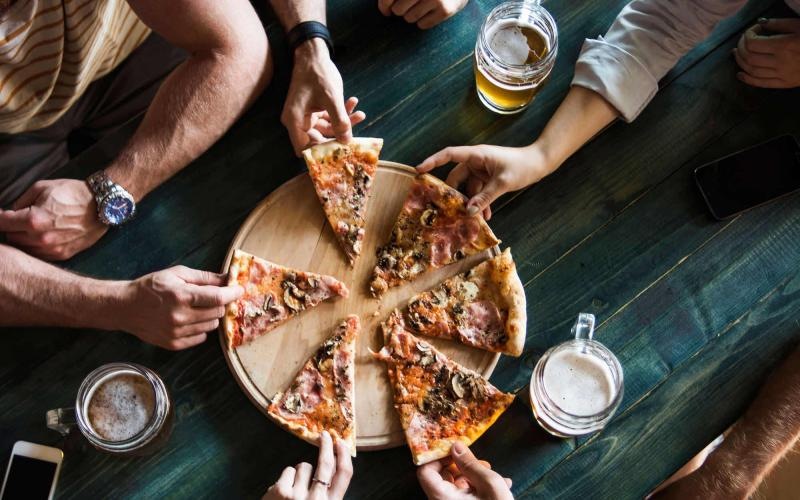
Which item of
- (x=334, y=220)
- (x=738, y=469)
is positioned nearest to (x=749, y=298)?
(x=738, y=469)

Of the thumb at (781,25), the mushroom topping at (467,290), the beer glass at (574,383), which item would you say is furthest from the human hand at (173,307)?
the thumb at (781,25)

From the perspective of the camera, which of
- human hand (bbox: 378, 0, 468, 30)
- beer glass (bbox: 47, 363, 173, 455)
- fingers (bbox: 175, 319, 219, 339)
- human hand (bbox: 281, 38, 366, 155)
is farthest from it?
human hand (bbox: 378, 0, 468, 30)

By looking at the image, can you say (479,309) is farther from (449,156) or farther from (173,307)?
(173,307)

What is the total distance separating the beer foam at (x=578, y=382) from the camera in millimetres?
1994

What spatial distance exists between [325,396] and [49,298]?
0.84m

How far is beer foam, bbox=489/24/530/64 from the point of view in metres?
2.13

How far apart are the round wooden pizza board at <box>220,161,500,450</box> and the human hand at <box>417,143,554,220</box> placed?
0.13 meters

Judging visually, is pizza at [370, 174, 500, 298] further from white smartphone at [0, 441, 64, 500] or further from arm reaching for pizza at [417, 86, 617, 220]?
white smartphone at [0, 441, 64, 500]

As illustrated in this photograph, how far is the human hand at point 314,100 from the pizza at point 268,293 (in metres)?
0.38

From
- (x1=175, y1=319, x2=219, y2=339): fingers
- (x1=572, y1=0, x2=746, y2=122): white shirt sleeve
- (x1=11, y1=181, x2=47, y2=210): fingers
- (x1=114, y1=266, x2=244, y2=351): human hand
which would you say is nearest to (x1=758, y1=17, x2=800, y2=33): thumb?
(x1=572, y1=0, x2=746, y2=122): white shirt sleeve

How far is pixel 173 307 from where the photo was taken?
6.51ft

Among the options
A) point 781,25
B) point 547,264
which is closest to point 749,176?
point 781,25

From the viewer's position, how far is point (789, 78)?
7.22 ft

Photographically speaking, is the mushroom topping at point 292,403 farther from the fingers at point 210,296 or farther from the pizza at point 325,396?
the fingers at point 210,296
